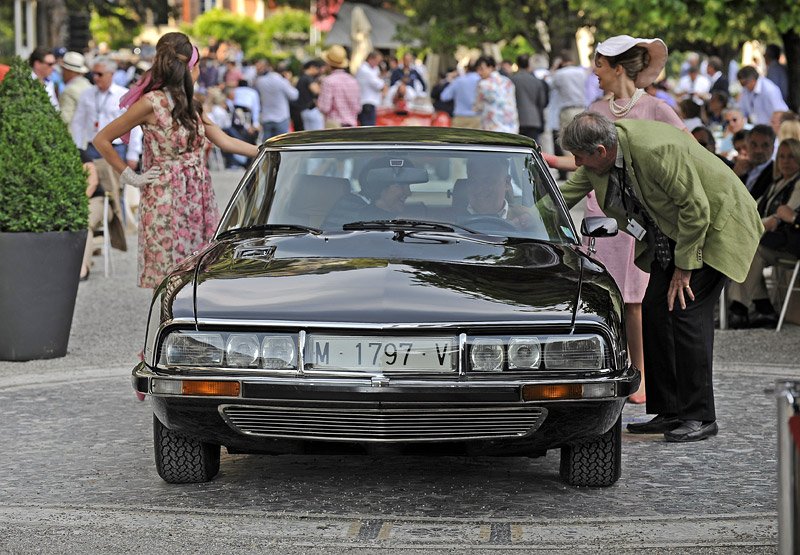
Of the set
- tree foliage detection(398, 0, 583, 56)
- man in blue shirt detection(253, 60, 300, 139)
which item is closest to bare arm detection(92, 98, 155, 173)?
man in blue shirt detection(253, 60, 300, 139)

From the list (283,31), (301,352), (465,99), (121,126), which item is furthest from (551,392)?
(283,31)

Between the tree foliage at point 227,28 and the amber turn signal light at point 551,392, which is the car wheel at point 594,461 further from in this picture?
the tree foliage at point 227,28

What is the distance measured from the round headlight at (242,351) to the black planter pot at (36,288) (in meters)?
4.23

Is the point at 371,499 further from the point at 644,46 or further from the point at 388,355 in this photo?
the point at 644,46

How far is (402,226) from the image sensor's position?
6.58 metres

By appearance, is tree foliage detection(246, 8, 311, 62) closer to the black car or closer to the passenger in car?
the passenger in car

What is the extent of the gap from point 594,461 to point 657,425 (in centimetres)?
122

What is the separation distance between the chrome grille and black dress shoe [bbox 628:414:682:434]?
6.12 feet

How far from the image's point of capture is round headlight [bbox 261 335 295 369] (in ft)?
18.1

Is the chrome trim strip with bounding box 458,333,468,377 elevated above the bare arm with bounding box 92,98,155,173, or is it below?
below

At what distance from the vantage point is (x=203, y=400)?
559 cm

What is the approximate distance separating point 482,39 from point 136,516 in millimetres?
41230

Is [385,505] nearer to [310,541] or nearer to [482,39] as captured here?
[310,541]

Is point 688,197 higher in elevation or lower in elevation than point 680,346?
higher
